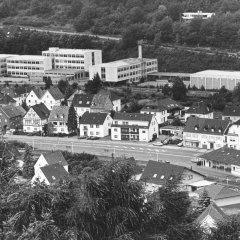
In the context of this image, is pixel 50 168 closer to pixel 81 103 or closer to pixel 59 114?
pixel 59 114

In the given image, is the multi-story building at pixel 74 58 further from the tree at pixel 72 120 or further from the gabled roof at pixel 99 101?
the tree at pixel 72 120

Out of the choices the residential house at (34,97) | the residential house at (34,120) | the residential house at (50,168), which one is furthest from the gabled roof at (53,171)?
the residential house at (34,97)

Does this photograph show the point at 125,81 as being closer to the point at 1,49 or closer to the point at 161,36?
the point at 161,36

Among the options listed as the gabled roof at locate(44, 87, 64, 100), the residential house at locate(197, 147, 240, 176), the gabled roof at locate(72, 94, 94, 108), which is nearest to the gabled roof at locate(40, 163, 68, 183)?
the residential house at locate(197, 147, 240, 176)

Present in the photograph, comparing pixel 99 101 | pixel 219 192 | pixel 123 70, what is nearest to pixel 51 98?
pixel 99 101

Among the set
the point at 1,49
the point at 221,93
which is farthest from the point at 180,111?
the point at 1,49

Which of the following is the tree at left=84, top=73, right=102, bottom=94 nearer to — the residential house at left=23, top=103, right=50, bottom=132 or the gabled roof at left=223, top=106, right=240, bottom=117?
the residential house at left=23, top=103, right=50, bottom=132
